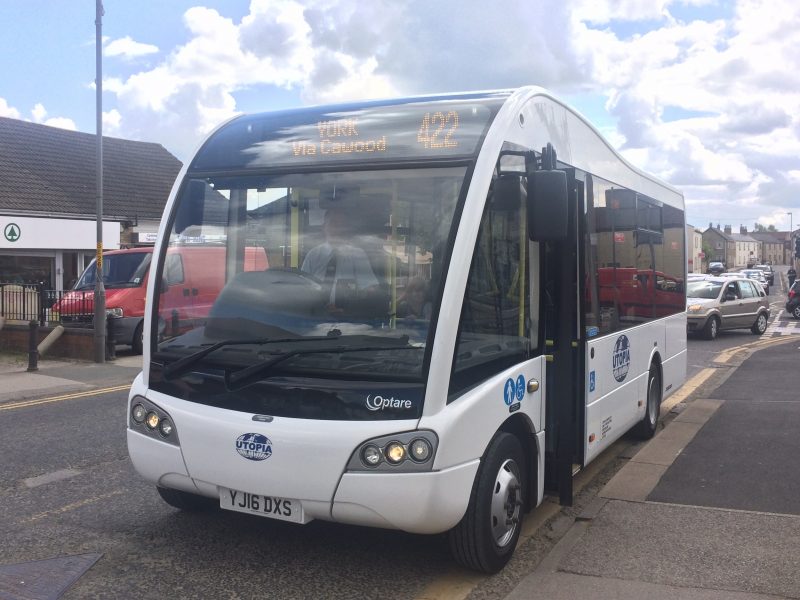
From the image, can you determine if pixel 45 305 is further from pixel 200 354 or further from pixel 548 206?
pixel 548 206

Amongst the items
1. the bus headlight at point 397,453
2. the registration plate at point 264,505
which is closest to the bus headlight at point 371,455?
the bus headlight at point 397,453

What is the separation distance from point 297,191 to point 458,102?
1.05 metres

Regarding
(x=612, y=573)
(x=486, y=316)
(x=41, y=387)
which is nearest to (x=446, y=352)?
(x=486, y=316)

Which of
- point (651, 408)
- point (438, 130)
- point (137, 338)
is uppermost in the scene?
point (438, 130)

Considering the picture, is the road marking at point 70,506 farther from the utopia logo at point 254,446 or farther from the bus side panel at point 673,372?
the bus side panel at point 673,372

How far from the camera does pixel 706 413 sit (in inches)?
394

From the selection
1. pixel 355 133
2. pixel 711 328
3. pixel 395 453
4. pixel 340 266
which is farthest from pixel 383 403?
pixel 711 328

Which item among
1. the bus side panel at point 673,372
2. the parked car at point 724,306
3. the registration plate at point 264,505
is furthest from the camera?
the parked car at point 724,306

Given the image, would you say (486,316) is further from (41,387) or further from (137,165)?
(137,165)

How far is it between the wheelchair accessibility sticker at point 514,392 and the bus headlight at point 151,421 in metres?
1.83

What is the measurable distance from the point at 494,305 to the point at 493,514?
114 cm

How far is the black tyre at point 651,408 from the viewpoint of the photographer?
8.18 meters

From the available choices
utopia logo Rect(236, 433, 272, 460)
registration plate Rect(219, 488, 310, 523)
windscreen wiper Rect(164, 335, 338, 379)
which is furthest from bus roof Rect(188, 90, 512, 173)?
registration plate Rect(219, 488, 310, 523)

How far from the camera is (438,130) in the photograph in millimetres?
4551
